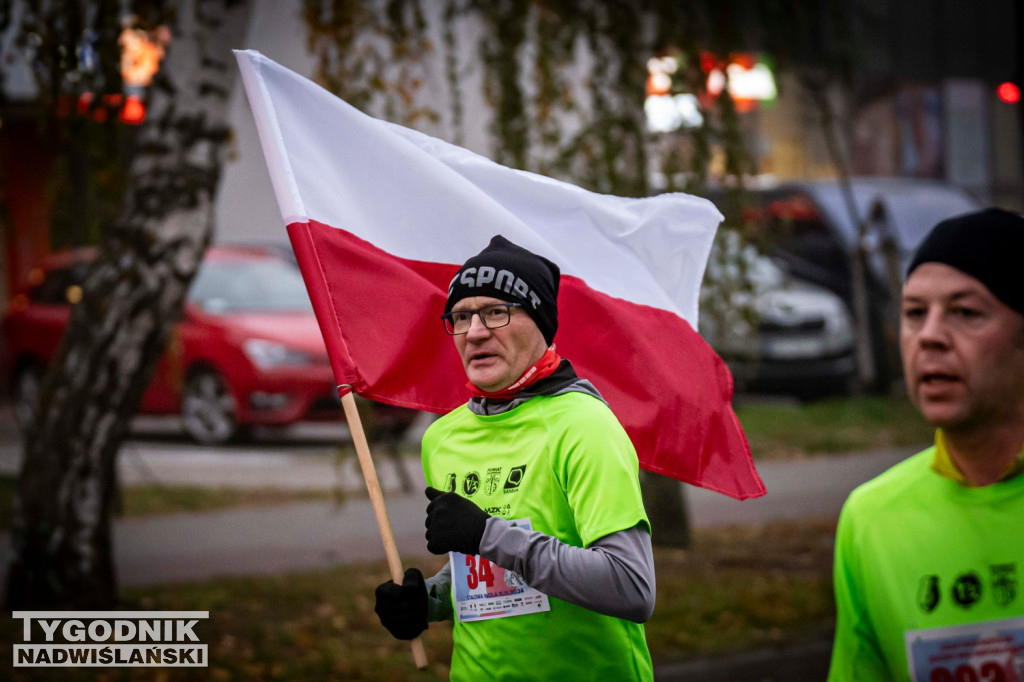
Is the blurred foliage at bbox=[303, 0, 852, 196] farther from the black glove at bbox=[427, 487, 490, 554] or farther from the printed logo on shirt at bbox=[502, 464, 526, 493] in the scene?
the black glove at bbox=[427, 487, 490, 554]

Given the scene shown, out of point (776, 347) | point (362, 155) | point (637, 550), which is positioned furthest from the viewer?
point (776, 347)

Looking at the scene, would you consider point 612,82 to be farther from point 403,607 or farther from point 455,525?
point 455,525

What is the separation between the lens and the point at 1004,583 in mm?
2100

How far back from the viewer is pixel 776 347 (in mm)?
14086

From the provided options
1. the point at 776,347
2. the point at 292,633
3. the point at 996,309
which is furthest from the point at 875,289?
the point at 996,309

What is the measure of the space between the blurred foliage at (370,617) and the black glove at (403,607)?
3.14m

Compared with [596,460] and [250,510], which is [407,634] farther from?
[250,510]

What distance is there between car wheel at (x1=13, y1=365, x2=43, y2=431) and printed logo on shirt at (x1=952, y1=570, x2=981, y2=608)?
1377 cm

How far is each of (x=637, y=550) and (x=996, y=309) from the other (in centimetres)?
92

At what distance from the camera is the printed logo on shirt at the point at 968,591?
6.91 ft

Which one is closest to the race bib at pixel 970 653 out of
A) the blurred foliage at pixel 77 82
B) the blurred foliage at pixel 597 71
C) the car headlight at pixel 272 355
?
the blurred foliage at pixel 597 71

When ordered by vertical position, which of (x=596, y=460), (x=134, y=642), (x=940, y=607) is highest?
(x=596, y=460)

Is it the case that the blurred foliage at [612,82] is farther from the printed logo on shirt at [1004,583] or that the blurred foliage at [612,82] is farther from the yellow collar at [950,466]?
the printed logo on shirt at [1004,583]

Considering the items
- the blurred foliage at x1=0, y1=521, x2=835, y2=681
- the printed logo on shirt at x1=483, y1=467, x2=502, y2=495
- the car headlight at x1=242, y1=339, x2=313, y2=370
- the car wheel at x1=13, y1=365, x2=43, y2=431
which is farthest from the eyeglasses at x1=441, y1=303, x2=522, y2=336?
the car wheel at x1=13, y1=365, x2=43, y2=431
